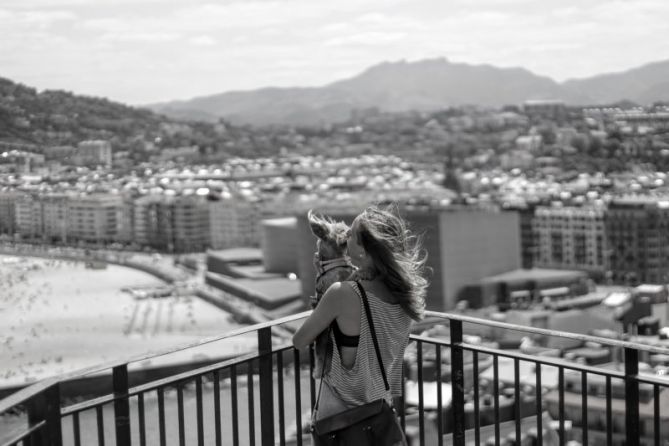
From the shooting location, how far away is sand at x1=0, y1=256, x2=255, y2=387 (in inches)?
714

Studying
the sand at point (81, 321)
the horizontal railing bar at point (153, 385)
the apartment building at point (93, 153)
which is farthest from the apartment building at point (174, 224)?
the horizontal railing bar at point (153, 385)

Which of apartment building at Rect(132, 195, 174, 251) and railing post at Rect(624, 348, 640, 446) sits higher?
railing post at Rect(624, 348, 640, 446)

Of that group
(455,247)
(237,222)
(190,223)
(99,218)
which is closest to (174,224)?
(190,223)

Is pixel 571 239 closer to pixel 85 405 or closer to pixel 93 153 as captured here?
pixel 93 153

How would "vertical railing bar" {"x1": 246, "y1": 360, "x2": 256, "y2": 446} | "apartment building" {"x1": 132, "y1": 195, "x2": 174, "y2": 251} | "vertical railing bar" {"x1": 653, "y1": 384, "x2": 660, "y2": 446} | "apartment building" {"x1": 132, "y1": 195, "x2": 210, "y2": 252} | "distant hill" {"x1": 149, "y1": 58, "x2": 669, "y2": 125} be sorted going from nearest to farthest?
"vertical railing bar" {"x1": 653, "y1": 384, "x2": 660, "y2": 446}, "vertical railing bar" {"x1": 246, "y1": 360, "x2": 256, "y2": 446}, "apartment building" {"x1": 132, "y1": 195, "x2": 174, "y2": 251}, "apartment building" {"x1": 132, "y1": 195, "x2": 210, "y2": 252}, "distant hill" {"x1": 149, "y1": 58, "x2": 669, "y2": 125}

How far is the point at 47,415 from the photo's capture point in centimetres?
107

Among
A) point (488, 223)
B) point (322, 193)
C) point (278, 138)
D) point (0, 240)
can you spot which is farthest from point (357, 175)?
point (0, 240)

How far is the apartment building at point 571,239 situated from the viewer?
2475 centimetres

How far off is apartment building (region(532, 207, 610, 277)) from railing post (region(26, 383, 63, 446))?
24.0 m

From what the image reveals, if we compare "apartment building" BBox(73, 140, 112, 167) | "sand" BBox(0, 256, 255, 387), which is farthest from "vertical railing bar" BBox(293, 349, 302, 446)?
"sand" BBox(0, 256, 255, 387)

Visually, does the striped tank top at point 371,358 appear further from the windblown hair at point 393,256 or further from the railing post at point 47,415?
the railing post at point 47,415

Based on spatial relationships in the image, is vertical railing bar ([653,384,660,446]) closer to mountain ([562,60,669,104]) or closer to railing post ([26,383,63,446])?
railing post ([26,383,63,446])

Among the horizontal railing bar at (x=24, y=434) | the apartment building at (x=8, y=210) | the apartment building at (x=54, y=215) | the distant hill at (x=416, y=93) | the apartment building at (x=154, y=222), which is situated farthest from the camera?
the distant hill at (x=416, y=93)

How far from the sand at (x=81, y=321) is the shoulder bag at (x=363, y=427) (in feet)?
46.2
